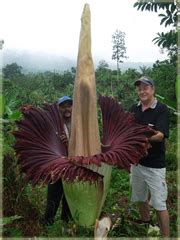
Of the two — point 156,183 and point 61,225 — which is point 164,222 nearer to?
point 156,183

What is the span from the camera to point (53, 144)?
193cm

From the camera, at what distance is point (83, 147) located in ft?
6.07

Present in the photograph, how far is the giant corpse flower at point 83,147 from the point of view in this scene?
1.63m

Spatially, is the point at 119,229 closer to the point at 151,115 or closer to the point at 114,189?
the point at 151,115

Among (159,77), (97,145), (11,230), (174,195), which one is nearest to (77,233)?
(11,230)

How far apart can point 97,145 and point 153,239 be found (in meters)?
0.70

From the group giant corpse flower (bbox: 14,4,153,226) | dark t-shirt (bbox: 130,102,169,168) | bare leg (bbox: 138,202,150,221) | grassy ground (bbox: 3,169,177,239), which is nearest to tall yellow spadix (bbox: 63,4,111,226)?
giant corpse flower (bbox: 14,4,153,226)

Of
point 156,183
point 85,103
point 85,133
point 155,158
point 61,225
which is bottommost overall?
point 61,225

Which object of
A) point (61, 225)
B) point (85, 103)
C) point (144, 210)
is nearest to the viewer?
point (85, 103)

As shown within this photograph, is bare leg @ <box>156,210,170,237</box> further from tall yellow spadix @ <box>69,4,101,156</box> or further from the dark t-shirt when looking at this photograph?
tall yellow spadix @ <box>69,4,101,156</box>

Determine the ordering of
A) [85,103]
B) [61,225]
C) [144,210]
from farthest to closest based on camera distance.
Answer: [144,210]
[61,225]
[85,103]

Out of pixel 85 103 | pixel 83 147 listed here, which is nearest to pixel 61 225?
pixel 83 147

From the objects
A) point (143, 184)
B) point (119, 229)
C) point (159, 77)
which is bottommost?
point (119, 229)

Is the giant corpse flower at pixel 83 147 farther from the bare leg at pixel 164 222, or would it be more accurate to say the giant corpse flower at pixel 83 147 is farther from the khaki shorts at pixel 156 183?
the bare leg at pixel 164 222
